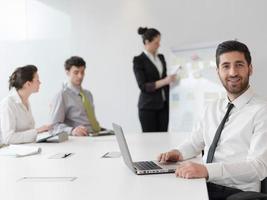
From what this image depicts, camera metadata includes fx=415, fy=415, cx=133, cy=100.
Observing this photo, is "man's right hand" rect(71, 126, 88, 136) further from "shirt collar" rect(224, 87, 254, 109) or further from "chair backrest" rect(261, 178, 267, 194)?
"chair backrest" rect(261, 178, 267, 194)

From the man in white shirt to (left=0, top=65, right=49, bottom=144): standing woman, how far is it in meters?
1.32

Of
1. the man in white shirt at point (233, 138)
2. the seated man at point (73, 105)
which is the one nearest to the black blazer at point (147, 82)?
the seated man at point (73, 105)

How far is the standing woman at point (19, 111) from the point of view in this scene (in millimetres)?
3040

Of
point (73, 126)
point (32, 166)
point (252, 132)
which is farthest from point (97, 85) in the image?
point (252, 132)

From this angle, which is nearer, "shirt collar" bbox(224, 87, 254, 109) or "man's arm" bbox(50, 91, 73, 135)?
"shirt collar" bbox(224, 87, 254, 109)

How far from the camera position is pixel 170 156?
215 centimetres

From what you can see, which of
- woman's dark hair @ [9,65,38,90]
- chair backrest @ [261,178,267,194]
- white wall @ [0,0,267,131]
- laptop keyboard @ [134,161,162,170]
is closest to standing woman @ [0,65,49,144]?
woman's dark hair @ [9,65,38,90]

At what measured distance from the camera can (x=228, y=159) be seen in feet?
6.49

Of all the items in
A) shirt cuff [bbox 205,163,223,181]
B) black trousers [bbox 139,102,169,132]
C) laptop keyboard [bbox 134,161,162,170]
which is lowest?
black trousers [bbox 139,102,169,132]

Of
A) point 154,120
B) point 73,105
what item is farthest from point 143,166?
point 154,120

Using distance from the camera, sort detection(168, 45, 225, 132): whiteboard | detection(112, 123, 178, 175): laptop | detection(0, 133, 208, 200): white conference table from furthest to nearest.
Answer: detection(168, 45, 225, 132): whiteboard
detection(112, 123, 178, 175): laptop
detection(0, 133, 208, 200): white conference table

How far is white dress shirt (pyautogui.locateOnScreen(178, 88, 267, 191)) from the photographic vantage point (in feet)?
5.90

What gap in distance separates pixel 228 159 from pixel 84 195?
2.49ft

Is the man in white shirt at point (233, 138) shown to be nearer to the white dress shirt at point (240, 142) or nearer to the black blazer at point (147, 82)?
the white dress shirt at point (240, 142)
